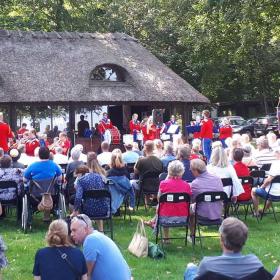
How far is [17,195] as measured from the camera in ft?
33.5

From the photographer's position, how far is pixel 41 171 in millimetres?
10055

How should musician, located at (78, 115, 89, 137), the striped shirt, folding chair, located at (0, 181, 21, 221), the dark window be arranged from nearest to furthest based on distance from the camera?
1. folding chair, located at (0, 181, 21, 221)
2. the striped shirt
3. musician, located at (78, 115, 89, 137)
4. the dark window

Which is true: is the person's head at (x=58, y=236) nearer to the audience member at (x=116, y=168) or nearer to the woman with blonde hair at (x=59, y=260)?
the woman with blonde hair at (x=59, y=260)

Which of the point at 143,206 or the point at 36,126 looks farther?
the point at 36,126

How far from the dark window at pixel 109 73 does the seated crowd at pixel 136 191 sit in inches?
390

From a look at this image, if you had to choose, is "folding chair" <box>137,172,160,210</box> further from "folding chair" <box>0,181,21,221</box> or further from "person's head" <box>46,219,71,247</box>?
"person's head" <box>46,219,71,247</box>

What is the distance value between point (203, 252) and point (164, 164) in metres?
3.79

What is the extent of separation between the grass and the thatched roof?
11703mm

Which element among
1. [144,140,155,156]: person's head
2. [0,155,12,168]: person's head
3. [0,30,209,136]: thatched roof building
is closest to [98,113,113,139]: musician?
[0,30,209,136]: thatched roof building

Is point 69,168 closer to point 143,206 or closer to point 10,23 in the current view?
point 143,206

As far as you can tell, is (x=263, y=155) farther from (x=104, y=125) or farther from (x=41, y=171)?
(x=104, y=125)

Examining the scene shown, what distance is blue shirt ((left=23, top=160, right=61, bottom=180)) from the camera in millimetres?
10031

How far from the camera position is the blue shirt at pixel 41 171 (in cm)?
1003

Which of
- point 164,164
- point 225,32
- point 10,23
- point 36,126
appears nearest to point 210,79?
point 225,32
